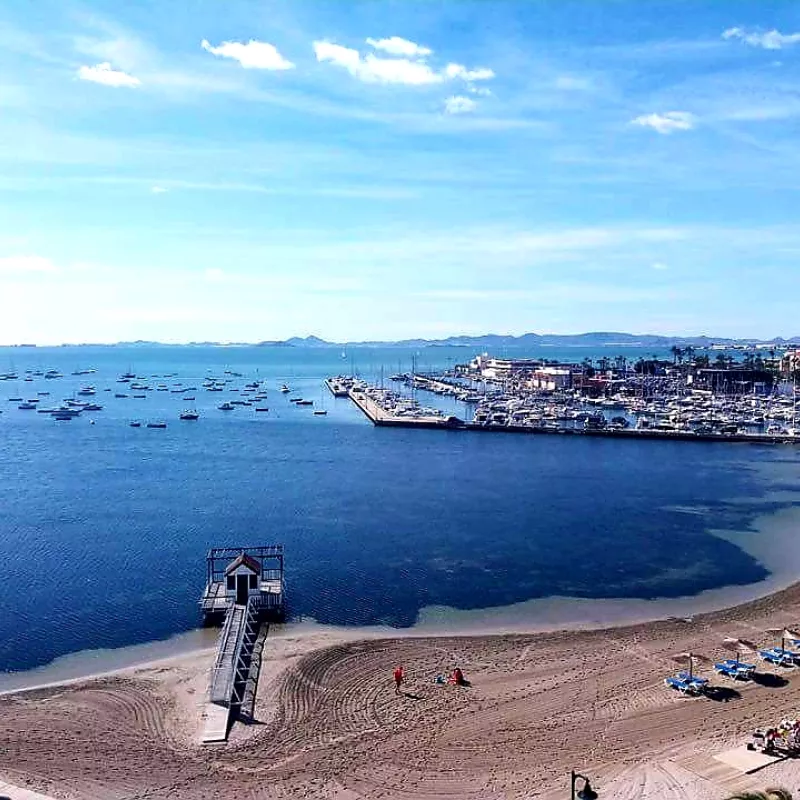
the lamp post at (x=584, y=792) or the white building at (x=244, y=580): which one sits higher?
the white building at (x=244, y=580)

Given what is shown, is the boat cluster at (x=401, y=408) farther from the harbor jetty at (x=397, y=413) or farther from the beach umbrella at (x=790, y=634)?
the beach umbrella at (x=790, y=634)

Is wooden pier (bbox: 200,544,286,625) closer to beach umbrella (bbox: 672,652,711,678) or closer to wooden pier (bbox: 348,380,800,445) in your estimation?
beach umbrella (bbox: 672,652,711,678)

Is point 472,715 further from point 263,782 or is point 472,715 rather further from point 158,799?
point 158,799

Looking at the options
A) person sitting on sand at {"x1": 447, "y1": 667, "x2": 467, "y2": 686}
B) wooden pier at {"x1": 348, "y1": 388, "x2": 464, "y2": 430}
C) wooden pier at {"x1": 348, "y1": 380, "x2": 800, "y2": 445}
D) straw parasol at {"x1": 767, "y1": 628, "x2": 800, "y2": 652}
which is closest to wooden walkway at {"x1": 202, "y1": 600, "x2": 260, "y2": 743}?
person sitting on sand at {"x1": 447, "y1": 667, "x2": 467, "y2": 686}

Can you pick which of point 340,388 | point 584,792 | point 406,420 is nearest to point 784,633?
point 584,792

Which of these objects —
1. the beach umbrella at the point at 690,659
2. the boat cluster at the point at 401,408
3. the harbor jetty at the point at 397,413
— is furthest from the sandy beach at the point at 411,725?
the boat cluster at the point at 401,408
